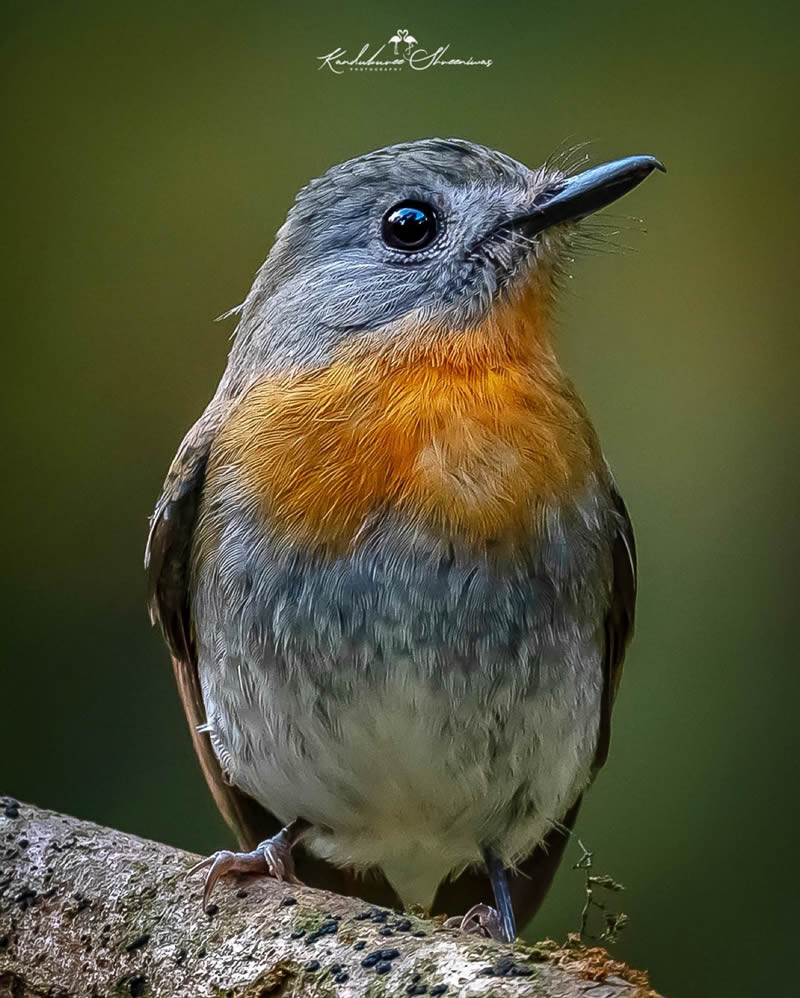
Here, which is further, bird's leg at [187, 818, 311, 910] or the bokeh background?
the bokeh background

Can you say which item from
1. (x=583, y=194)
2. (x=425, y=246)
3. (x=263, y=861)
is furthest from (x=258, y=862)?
(x=583, y=194)

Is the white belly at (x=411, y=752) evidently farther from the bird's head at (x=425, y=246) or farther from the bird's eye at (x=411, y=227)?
the bird's eye at (x=411, y=227)

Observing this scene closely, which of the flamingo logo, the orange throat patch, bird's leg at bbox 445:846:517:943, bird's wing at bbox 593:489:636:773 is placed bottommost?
bird's leg at bbox 445:846:517:943

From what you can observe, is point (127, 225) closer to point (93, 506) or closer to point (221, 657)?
point (93, 506)

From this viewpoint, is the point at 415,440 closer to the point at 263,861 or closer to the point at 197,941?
the point at 263,861

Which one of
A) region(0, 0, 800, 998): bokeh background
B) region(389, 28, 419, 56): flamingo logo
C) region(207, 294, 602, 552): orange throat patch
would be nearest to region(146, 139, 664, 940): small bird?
region(207, 294, 602, 552): orange throat patch

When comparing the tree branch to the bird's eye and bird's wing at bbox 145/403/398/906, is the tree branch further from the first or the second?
the bird's eye

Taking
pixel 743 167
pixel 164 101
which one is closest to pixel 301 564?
pixel 164 101
